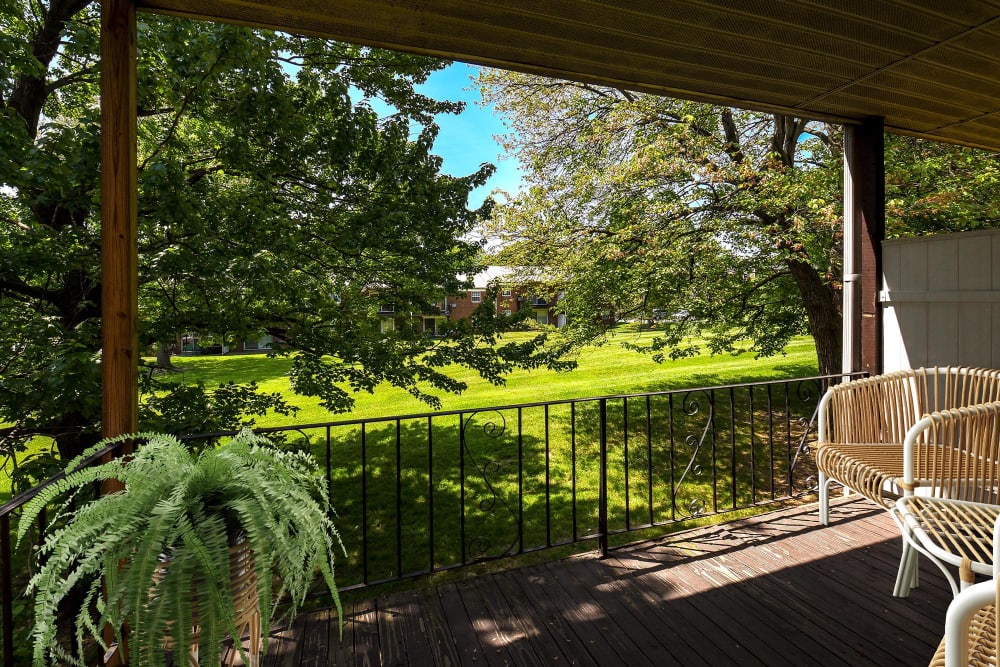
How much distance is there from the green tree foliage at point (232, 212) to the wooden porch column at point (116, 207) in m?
1.16

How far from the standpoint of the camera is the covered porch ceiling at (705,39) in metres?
1.92

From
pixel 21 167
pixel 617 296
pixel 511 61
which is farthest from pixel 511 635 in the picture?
pixel 617 296

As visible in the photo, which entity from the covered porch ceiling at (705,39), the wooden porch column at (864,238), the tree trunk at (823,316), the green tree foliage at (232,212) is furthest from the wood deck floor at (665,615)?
the tree trunk at (823,316)

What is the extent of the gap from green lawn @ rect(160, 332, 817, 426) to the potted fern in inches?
209

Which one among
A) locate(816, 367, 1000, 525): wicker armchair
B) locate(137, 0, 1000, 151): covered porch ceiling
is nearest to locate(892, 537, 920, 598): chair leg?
locate(816, 367, 1000, 525): wicker armchair

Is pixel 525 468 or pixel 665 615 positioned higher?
pixel 665 615

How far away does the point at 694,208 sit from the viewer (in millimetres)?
5969

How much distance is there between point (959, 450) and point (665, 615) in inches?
50.5

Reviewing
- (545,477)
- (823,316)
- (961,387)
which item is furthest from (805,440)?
(545,477)

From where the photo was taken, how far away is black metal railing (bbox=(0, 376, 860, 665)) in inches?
124

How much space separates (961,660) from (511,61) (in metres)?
2.50

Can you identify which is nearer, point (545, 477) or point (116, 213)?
point (116, 213)

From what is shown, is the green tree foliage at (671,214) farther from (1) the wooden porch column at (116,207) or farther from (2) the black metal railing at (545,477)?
(1) the wooden porch column at (116,207)

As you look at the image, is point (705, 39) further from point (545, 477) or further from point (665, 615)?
point (545, 477)
